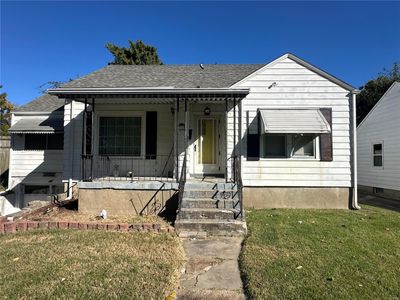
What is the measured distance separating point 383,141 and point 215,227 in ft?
35.2

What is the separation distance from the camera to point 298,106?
9.27m

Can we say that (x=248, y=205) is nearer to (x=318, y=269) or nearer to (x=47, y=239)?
(x=318, y=269)

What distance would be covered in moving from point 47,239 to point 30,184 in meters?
7.64

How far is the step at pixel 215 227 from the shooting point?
20.4 feet

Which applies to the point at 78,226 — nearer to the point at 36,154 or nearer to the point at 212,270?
the point at 212,270

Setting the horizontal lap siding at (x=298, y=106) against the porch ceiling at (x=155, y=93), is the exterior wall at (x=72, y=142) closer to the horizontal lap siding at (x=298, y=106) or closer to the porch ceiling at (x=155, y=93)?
the porch ceiling at (x=155, y=93)

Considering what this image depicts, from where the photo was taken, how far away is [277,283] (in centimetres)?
383

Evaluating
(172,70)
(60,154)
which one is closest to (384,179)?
(172,70)

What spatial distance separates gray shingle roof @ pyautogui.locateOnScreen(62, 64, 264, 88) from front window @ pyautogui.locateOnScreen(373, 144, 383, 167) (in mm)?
7010

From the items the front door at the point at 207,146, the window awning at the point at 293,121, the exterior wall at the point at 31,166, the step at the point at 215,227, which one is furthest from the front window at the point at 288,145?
the exterior wall at the point at 31,166

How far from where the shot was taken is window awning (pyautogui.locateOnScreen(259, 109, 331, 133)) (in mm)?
8500

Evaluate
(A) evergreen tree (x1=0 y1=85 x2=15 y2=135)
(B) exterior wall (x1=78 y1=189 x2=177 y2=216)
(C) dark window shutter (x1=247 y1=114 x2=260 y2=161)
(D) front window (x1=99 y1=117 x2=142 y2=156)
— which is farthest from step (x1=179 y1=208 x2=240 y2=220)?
(A) evergreen tree (x1=0 y1=85 x2=15 y2=135)

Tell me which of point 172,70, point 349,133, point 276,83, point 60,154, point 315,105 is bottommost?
point 60,154

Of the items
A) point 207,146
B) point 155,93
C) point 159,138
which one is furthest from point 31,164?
point 207,146
